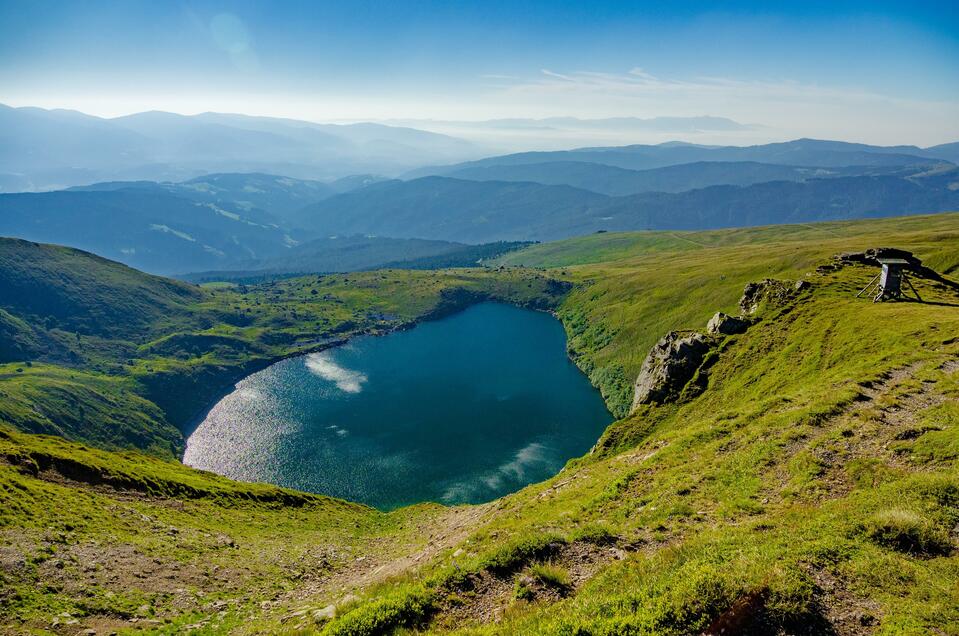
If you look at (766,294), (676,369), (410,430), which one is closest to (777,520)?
(676,369)

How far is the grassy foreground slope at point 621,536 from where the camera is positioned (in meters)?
14.9

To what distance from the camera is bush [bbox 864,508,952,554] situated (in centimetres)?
1658

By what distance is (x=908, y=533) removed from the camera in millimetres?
16969

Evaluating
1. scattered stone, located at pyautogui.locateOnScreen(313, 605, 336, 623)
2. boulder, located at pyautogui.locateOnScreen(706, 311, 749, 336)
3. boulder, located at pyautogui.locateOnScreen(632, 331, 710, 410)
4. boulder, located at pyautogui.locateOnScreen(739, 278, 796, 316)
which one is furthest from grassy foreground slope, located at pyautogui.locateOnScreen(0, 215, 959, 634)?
boulder, located at pyautogui.locateOnScreen(739, 278, 796, 316)

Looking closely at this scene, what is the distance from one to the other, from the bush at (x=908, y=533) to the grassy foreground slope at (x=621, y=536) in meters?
0.07

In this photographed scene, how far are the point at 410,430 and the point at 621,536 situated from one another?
379ft

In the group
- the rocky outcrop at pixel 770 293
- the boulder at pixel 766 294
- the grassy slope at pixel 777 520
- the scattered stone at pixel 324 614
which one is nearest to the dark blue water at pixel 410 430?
the boulder at pixel 766 294

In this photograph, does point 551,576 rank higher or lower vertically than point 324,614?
higher

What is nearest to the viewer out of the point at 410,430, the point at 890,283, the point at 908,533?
the point at 908,533

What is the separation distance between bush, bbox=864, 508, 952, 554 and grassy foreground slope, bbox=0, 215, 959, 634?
0.22ft

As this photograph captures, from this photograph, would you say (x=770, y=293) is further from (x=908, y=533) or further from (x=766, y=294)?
(x=908, y=533)

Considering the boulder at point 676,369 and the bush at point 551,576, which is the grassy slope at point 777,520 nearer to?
the bush at point 551,576

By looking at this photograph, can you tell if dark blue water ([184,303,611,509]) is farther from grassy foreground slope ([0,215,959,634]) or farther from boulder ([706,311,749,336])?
boulder ([706,311,749,336])

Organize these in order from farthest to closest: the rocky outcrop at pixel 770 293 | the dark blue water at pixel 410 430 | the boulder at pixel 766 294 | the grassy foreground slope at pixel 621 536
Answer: the dark blue water at pixel 410 430 → the boulder at pixel 766 294 → the rocky outcrop at pixel 770 293 → the grassy foreground slope at pixel 621 536
